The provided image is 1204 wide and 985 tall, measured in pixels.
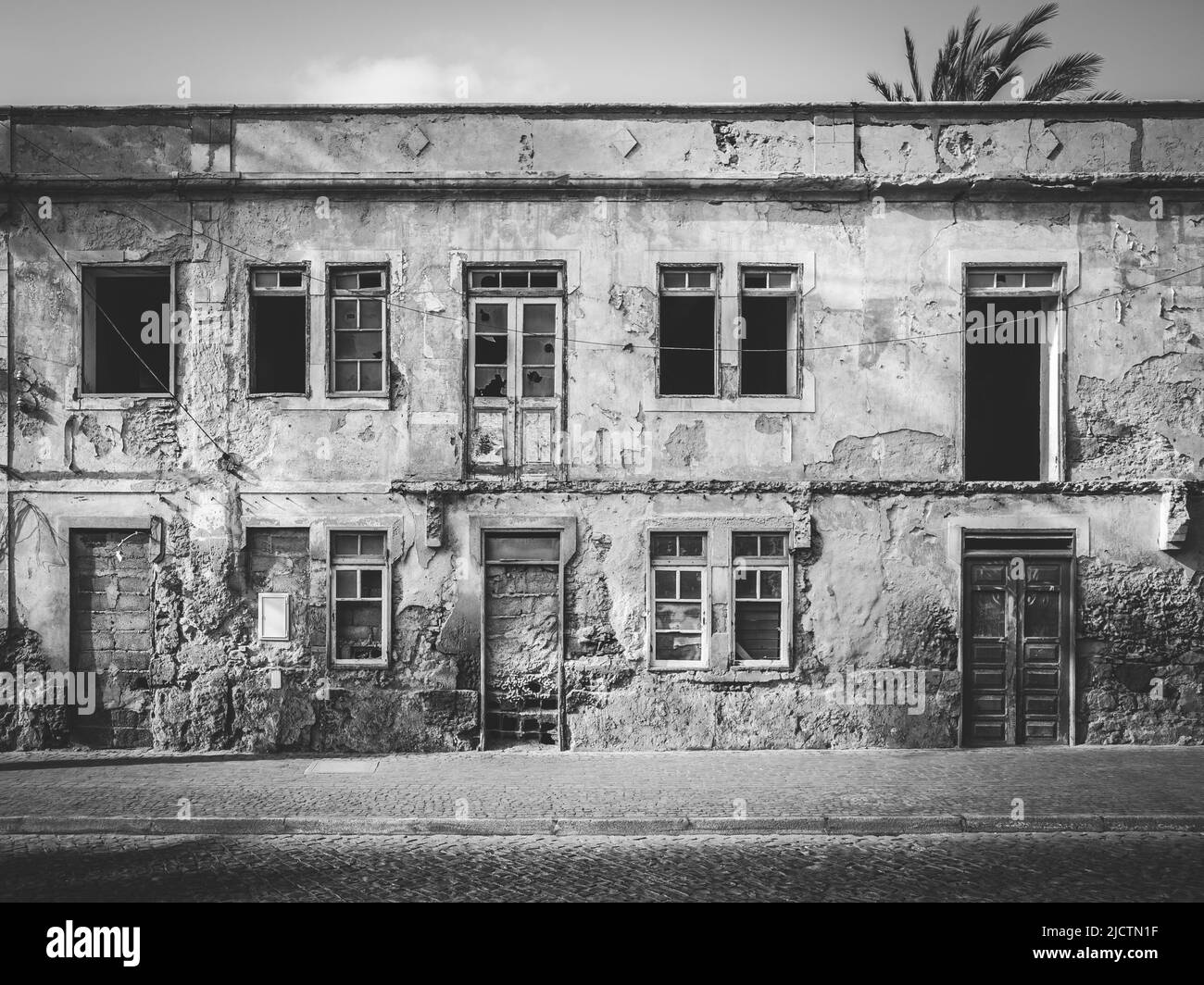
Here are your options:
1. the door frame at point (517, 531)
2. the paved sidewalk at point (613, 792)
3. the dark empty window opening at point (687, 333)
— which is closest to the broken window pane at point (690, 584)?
the door frame at point (517, 531)

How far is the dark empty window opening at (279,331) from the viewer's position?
1255 centimetres

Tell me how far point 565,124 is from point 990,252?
542 centimetres

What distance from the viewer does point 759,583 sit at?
491 inches

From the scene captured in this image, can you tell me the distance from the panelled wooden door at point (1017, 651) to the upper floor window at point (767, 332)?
3274 millimetres

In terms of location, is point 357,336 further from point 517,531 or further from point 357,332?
point 517,531

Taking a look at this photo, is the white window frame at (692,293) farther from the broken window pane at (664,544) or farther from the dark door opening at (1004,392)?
the dark door opening at (1004,392)

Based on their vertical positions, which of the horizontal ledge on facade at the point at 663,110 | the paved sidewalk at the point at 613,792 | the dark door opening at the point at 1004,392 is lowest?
the paved sidewalk at the point at 613,792

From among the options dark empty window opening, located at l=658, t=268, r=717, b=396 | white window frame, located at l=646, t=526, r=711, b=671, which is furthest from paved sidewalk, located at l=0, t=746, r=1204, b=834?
dark empty window opening, located at l=658, t=268, r=717, b=396

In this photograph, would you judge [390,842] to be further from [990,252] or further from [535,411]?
[990,252]

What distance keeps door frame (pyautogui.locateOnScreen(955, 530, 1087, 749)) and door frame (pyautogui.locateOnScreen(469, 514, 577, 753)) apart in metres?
4.73

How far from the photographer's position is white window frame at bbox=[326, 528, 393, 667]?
12336 mm

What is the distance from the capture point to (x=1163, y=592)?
12.4m

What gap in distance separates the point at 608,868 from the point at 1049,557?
289 inches

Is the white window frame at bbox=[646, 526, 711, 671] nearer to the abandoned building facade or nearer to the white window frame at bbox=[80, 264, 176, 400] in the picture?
the abandoned building facade
